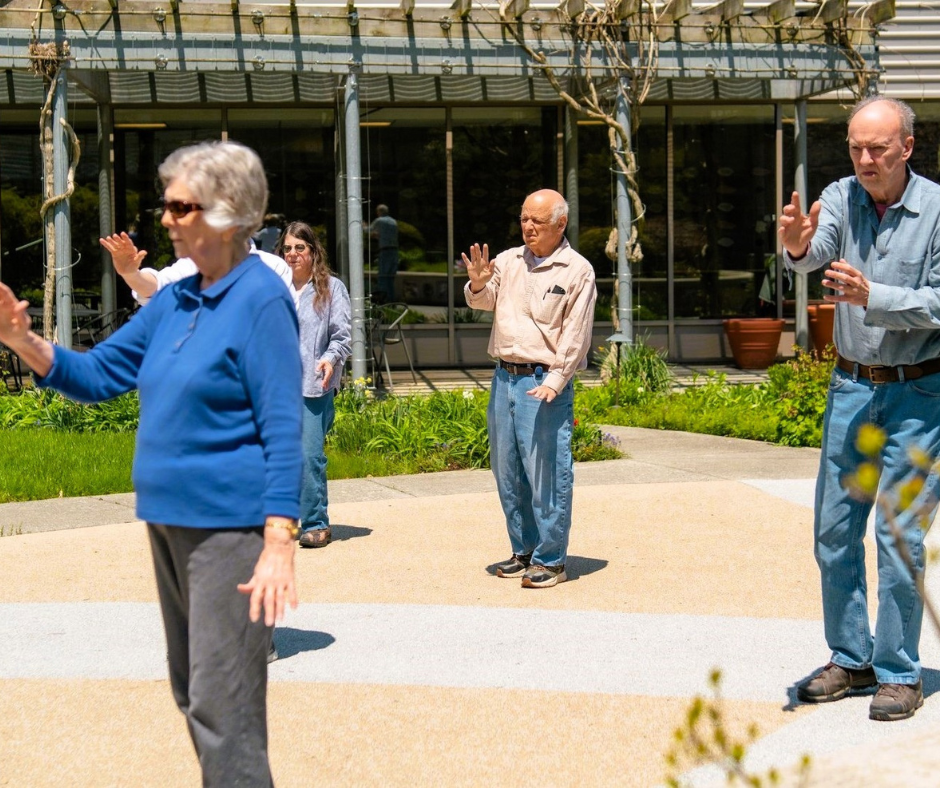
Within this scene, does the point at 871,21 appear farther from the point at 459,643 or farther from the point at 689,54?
the point at 459,643

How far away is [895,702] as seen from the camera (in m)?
4.52

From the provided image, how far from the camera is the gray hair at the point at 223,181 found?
10.4 ft

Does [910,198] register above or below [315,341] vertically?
above

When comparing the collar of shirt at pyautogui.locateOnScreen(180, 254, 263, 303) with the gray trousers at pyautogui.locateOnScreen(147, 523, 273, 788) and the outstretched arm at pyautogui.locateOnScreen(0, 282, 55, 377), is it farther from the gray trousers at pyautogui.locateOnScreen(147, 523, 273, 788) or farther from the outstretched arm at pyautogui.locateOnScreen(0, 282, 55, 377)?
the gray trousers at pyautogui.locateOnScreen(147, 523, 273, 788)

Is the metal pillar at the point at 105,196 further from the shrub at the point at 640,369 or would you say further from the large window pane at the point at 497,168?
the shrub at the point at 640,369

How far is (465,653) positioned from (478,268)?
194 centimetres

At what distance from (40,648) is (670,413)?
765 cm

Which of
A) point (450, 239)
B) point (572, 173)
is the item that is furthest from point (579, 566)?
point (572, 173)

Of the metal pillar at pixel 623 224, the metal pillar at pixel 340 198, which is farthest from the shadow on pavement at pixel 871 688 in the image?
the metal pillar at pixel 340 198

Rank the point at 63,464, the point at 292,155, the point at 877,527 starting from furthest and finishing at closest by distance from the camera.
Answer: the point at 292,155, the point at 63,464, the point at 877,527

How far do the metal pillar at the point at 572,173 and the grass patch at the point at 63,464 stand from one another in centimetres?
768

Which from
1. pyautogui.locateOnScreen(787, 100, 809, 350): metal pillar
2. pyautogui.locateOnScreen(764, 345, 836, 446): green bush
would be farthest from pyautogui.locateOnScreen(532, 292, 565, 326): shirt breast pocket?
pyautogui.locateOnScreen(787, 100, 809, 350): metal pillar

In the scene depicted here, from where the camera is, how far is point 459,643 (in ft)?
18.1

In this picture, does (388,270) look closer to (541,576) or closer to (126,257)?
(541,576)
